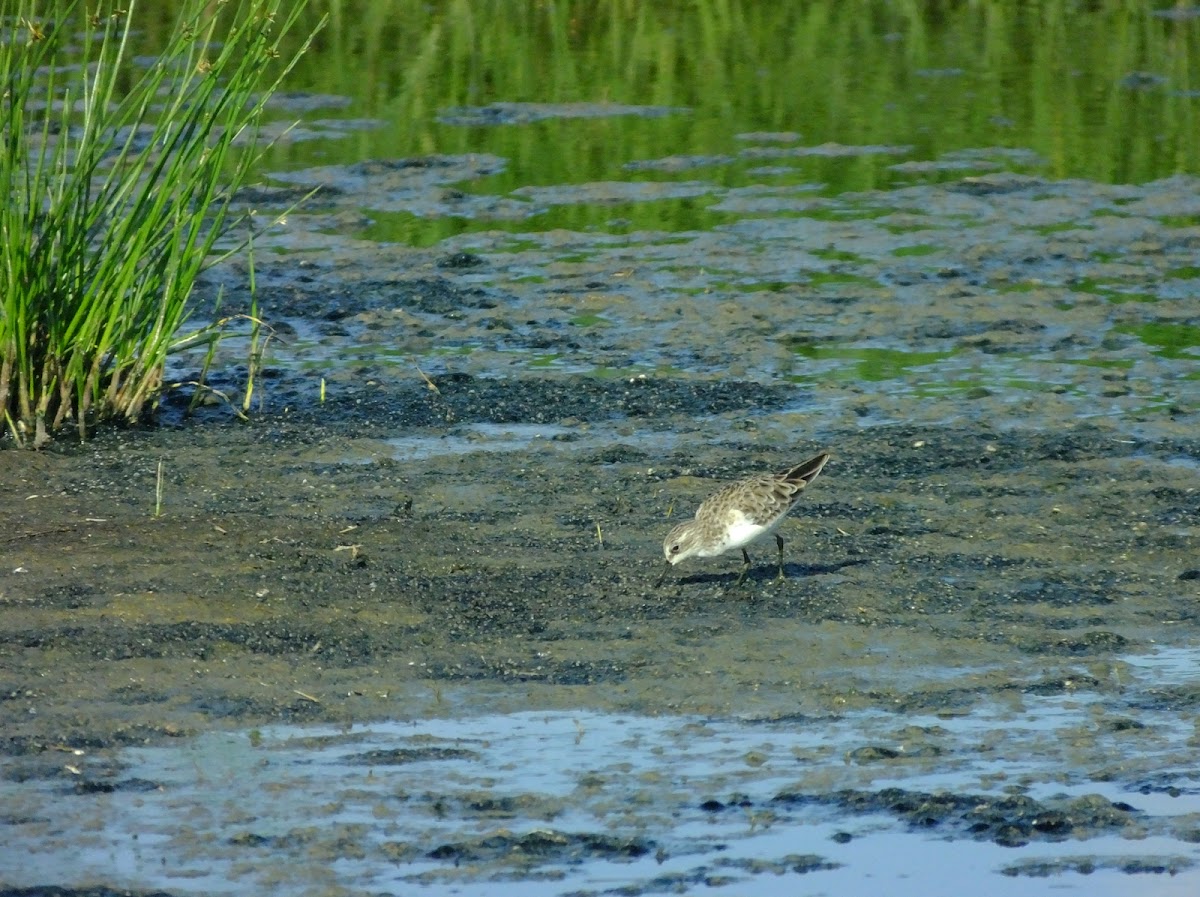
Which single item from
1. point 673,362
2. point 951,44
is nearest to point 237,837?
point 673,362

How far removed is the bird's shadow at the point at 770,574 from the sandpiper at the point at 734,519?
0.69 feet

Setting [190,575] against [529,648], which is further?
[190,575]

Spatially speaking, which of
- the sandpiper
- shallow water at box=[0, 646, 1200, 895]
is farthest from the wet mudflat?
the sandpiper

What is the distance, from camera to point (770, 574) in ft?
24.0

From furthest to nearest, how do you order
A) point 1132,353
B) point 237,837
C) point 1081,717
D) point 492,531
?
1. point 1132,353
2. point 492,531
3. point 1081,717
4. point 237,837

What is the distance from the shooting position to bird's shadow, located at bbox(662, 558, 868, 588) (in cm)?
723

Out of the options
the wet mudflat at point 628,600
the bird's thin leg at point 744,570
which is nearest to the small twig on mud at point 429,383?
the wet mudflat at point 628,600

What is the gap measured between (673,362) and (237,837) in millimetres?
5201

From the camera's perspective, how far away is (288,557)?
7184 mm

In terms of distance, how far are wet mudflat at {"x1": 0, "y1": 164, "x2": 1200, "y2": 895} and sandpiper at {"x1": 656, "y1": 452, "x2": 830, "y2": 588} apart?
0.21m

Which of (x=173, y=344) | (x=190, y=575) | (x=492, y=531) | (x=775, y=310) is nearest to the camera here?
(x=190, y=575)

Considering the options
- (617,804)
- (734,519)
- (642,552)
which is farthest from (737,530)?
(617,804)

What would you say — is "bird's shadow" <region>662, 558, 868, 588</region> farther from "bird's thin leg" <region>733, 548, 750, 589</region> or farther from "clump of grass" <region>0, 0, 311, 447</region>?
"clump of grass" <region>0, 0, 311, 447</region>

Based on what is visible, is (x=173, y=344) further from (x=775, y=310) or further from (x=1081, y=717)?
(x=1081, y=717)
